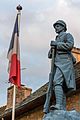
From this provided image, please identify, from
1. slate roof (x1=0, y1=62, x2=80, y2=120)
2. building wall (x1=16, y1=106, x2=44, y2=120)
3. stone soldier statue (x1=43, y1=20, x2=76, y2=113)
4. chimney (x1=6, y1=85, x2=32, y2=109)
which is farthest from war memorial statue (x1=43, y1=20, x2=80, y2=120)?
chimney (x1=6, y1=85, x2=32, y2=109)

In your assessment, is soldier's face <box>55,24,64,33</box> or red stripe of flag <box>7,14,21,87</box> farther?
red stripe of flag <box>7,14,21,87</box>

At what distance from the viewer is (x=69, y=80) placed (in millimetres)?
8156

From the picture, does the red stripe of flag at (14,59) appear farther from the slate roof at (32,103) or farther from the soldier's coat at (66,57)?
the slate roof at (32,103)

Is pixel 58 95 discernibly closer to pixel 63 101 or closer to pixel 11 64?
pixel 63 101

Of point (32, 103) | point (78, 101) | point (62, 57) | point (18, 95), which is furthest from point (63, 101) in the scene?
point (18, 95)

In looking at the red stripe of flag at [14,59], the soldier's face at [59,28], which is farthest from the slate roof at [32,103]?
the soldier's face at [59,28]

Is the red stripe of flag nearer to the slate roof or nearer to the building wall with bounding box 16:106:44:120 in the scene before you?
the slate roof

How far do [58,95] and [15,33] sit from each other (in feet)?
17.3

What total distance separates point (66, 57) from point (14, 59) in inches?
165

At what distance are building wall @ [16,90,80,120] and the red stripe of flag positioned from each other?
5.76 metres

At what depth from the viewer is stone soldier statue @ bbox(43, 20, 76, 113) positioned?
8.11 metres

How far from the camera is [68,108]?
718 inches

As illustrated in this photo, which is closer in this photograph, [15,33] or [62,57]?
[62,57]

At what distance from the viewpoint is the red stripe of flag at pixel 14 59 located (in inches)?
478
